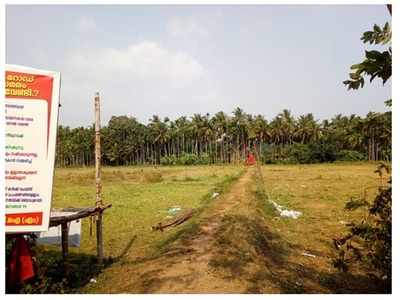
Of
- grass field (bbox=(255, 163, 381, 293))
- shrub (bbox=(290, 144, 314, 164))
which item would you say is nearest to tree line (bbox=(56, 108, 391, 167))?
shrub (bbox=(290, 144, 314, 164))

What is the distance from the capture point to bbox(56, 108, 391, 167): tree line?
60.0m

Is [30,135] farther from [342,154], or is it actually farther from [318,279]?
[342,154]

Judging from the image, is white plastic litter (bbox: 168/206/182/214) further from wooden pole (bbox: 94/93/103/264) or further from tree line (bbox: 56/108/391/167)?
tree line (bbox: 56/108/391/167)

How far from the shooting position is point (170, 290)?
5156mm

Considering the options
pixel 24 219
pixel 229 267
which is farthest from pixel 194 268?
pixel 24 219

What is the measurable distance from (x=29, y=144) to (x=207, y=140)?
63.6m

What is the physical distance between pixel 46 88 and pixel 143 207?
11.3m

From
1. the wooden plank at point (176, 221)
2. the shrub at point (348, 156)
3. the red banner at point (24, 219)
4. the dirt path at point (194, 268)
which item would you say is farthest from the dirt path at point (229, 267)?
the shrub at point (348, 156)

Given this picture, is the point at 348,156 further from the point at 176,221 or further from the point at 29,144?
the point at 29,144

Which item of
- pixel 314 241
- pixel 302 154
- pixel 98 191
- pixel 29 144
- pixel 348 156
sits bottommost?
pixel 314 241

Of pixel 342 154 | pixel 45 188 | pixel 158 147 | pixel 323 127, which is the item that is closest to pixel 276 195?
pixel 45 188

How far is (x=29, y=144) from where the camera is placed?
3.62 m

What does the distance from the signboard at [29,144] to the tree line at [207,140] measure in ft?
181

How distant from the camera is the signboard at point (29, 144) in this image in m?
3.52
